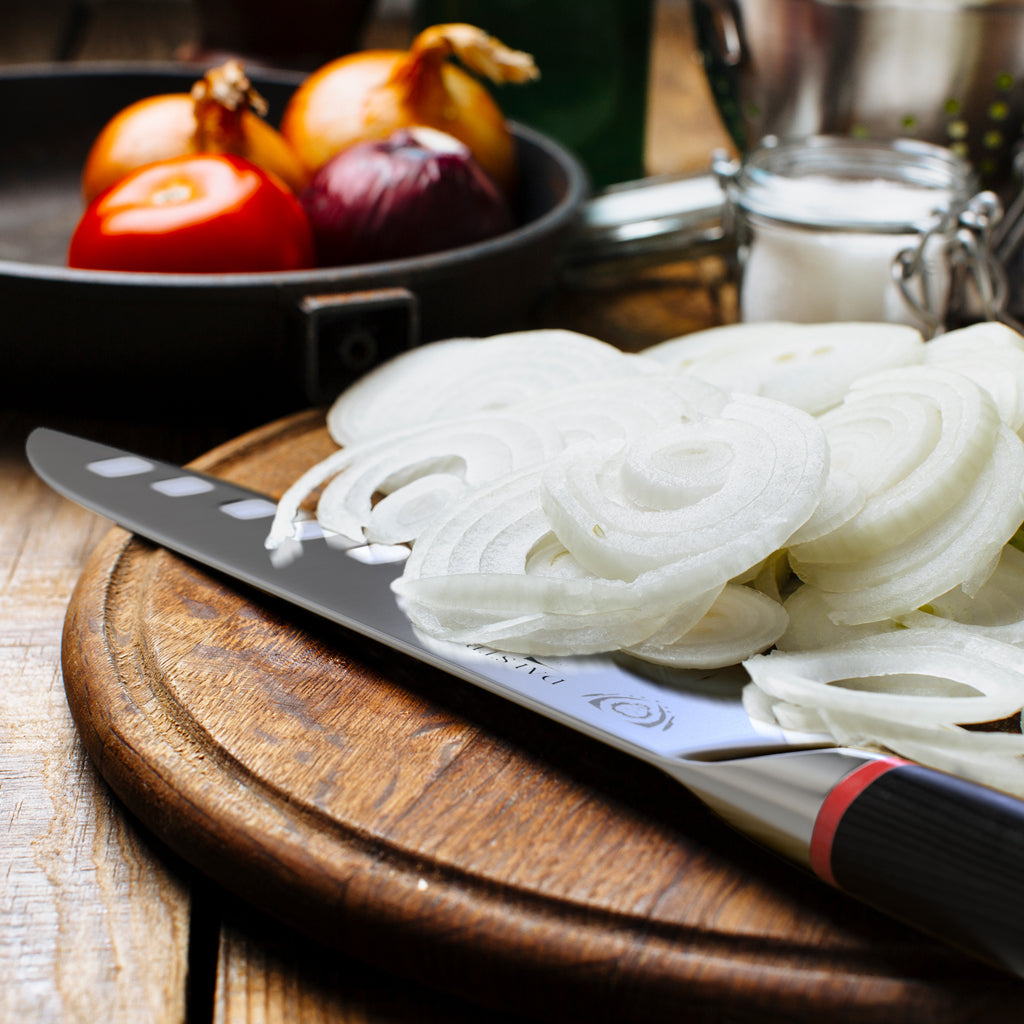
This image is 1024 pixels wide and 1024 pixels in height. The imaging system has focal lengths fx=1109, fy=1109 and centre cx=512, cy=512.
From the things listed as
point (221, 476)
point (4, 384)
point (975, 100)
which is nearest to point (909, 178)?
point (975, 100)

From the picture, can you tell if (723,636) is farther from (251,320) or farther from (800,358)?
(251,320)

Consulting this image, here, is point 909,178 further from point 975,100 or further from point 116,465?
point 116,465

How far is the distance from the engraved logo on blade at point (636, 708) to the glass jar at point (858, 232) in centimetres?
66

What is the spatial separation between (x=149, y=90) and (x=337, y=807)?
1.30m

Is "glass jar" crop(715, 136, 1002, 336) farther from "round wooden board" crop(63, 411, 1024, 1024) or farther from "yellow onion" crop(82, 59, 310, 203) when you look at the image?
"round wooden board" crop(63, 411, 1024, 1024)

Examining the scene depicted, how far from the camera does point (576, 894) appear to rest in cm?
51

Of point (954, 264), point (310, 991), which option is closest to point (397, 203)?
point (954, 264)

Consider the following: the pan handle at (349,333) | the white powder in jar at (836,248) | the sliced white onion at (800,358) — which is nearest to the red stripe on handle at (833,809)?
the sliced white onion at (800,358)

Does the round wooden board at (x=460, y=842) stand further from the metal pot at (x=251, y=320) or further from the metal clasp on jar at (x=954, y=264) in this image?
the metal clasp on jar at (x=954, y=264)

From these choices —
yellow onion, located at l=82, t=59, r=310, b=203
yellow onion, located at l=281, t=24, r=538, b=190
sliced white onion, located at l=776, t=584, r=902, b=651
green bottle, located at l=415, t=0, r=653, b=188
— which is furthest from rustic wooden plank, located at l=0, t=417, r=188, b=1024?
green bottle, located at l=415, t=0, r=653, b=188

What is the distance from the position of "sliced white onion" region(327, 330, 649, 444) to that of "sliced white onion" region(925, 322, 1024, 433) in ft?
0.79

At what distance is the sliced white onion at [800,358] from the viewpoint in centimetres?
88

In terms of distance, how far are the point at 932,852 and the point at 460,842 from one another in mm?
217

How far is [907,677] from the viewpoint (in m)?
0.64
